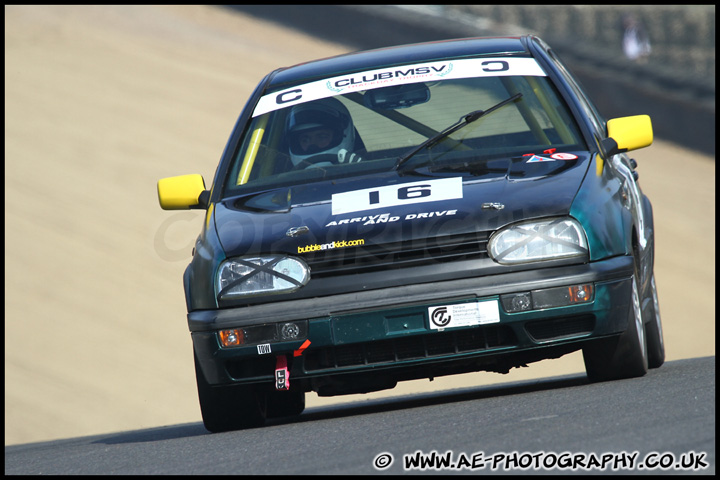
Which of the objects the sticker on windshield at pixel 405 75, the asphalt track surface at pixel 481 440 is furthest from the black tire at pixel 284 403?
the sticker on windshield at pixel 405 75

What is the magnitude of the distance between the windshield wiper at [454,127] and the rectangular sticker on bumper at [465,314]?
97 centimetres

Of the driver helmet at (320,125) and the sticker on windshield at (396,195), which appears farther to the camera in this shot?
the driver helmet at (320,125)

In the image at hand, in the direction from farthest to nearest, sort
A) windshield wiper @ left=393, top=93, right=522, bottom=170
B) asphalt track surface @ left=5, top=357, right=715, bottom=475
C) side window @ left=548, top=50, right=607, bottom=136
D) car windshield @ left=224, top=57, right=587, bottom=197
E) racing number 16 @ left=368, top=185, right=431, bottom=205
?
side window @ left=548, top=50, right=607, bottom=136
car windshield @ left=224, top=57, right=587, bottom=197
windshield wiper @ left=393, top=93, right=522, bottom=170
racing number 16 @ left=368, top=185, right=431, bottom=205
asphalt track surface @ left=5, top=357, right=715, bottom=475

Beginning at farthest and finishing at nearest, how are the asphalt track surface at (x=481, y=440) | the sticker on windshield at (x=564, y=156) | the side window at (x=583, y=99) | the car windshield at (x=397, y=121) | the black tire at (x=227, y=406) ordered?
1. the side window at (x=583, y=99)
2. the car windshield at (x=397, y=121)
3. the sticker on windshield at (x=564, y=156)
4. the black tire at (x=227, y=406)
5. the asphalt track surface at (x=481, y=440)

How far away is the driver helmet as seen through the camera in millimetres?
6133

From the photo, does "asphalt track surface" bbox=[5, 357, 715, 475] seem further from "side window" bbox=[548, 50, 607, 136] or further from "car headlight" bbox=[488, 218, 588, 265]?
"side window" bbox=[548, 50, 607, 136]

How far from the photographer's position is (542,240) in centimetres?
499

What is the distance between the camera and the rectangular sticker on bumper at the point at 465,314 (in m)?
4.91

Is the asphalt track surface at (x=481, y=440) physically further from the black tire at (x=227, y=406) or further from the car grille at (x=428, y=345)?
the car grille at (x=428, y=345)

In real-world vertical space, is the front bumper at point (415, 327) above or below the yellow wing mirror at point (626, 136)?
below

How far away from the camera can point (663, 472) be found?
3432 mm

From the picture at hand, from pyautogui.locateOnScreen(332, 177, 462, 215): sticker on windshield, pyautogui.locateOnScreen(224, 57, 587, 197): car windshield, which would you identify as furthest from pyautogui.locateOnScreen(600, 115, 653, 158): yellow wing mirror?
pyautogui.locateOnScreen(332, 177, 462, 215): sticker on windshield

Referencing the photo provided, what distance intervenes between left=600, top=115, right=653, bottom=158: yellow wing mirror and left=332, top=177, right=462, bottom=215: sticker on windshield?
2.70 feet

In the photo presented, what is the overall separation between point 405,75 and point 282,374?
6.25 feet
